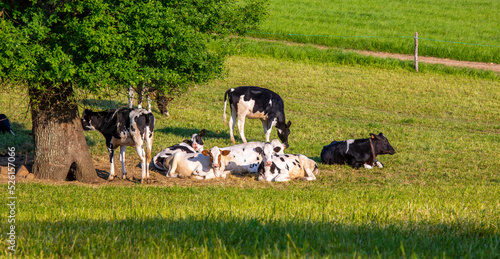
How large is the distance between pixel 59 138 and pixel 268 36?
32.8 m

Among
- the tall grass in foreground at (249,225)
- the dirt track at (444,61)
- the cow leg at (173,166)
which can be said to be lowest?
the cow leg at (173,166)

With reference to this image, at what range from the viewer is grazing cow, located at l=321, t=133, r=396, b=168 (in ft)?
45.3

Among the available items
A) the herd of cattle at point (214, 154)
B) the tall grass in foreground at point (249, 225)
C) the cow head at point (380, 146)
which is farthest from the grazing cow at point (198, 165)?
the cow head at point (380, 146)

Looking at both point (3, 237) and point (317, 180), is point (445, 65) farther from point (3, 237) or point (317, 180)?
point (3, 237)

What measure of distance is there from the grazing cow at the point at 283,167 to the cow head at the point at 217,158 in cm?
101

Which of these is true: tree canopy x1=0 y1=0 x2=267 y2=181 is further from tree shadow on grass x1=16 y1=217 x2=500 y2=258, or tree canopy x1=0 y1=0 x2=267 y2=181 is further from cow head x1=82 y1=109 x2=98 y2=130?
tree shadow on grass x1=16 y1=217 x2=500 y2=258

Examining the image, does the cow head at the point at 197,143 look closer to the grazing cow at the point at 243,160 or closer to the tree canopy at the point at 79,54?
the grazing cow at the point at 243,160

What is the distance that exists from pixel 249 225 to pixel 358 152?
8570mm

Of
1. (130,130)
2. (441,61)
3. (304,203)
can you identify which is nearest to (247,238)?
(304,203)

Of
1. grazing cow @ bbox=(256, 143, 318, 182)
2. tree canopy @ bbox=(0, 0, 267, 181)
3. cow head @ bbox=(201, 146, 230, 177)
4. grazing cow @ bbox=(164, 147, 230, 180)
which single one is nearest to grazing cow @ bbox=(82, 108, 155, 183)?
tree canopy @ bbox=(0, 0, 267, 181)

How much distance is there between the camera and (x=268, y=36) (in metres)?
42.8

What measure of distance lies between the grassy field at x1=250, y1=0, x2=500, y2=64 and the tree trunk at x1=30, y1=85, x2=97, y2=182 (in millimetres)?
29803

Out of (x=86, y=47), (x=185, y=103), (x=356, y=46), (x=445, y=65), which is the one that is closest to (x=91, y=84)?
(x=86, y=47)

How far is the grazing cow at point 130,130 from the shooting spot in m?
11.8
